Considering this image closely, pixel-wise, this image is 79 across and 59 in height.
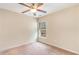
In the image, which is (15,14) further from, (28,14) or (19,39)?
(19,39)

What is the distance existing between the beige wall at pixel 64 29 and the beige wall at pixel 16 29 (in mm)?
324

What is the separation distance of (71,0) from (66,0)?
0.17 feet

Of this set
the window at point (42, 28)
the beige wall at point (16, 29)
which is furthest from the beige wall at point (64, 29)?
the beige wall at point (16, 29)

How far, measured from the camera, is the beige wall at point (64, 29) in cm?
231

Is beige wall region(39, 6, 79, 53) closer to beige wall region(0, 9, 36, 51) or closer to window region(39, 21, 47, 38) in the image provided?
window region(39, 21, 47, 38)

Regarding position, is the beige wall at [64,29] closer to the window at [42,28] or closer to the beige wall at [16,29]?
the window at [42,28]

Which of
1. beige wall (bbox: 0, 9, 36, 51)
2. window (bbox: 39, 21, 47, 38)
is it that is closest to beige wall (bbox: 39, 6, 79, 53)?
window (bbox: 39, 21, 47, 38)

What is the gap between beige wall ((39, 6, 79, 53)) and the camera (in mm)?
2311

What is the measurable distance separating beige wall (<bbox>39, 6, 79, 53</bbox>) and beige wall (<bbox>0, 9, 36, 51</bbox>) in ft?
1.06

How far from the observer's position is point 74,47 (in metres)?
2.55

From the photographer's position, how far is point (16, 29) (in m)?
2.12

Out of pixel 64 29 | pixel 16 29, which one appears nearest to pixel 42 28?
pixel 16 29

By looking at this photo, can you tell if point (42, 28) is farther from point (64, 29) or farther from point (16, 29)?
point (64, 29)
